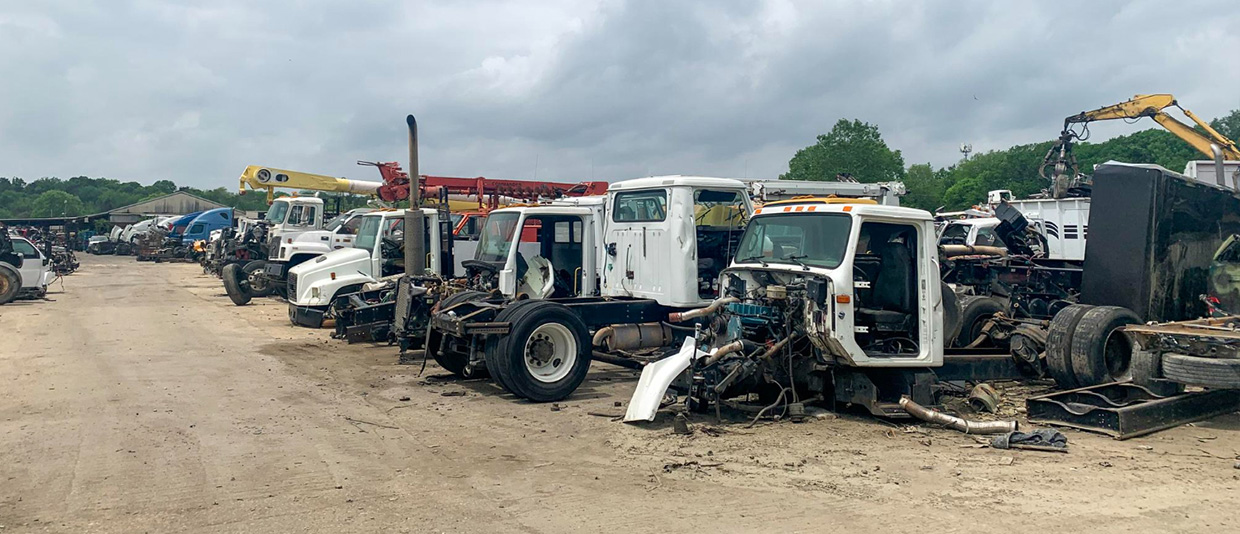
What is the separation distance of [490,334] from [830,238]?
11.4ft

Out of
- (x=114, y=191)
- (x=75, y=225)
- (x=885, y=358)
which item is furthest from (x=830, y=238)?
(x=114, y=191)

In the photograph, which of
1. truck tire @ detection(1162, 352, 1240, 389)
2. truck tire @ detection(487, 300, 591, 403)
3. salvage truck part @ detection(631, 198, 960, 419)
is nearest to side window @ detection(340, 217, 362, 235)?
truck tire @ detection(487, 300, 591, 403)

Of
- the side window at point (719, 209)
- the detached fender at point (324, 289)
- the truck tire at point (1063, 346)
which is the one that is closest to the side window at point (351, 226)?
the detached fender at point (324, 289)

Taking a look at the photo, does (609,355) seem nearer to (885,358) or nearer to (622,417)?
(622,417)

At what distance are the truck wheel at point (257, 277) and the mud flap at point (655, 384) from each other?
14050 millimetres

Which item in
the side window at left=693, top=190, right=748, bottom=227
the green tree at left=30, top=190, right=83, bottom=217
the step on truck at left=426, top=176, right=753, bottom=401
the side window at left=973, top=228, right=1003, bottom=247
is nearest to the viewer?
the step on truck at left=426, top=176, right=753, bottom=401

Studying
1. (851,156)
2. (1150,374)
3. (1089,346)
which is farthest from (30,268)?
(851,156)

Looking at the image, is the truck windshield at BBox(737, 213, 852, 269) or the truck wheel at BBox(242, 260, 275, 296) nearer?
the truck windshield at BBox(737, 213, 852, 269)

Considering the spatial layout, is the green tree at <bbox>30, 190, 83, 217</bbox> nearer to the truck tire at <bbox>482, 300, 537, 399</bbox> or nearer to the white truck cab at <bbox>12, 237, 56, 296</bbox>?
the white truck cab at <bbox>12, 237, 56, 296</bbox>

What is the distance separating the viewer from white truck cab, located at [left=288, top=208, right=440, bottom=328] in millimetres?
15836

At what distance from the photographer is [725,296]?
8.74 meters

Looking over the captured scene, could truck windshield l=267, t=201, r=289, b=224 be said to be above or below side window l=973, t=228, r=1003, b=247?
above

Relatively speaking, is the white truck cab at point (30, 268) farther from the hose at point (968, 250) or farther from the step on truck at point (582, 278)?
the hose at point (968, 250)

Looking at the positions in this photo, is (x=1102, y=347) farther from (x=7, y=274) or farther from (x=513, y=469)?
(x=7, y=274)
